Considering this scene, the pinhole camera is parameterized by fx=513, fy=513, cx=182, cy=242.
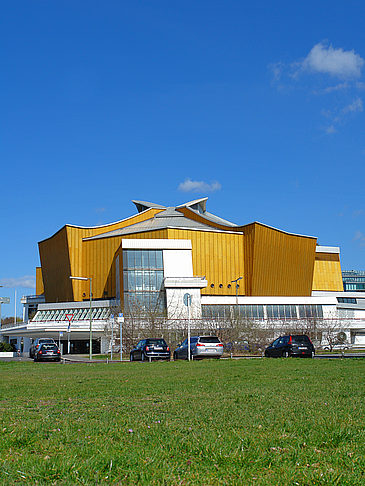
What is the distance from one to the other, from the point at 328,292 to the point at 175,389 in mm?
91529

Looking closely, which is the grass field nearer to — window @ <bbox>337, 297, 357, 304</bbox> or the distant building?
window @ <bbox>337, 297, 357, 304</bbox>

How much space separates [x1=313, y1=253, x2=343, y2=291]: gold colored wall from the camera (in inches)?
3899

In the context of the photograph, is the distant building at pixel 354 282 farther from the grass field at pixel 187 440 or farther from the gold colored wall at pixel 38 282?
the grass field at pixel 187 440

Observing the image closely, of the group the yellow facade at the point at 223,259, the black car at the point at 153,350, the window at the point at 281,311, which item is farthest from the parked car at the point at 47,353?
the window at the point at 281,311

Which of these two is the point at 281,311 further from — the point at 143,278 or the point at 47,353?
the point at 47,353

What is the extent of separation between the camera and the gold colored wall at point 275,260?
77500mm

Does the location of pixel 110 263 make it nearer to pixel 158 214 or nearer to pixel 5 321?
pixel 158 214

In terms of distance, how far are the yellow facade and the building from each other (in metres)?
0.15

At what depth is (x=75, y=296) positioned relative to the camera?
80.6m

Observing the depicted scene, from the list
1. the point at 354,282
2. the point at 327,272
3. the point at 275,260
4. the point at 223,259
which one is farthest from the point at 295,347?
the point at 354,282

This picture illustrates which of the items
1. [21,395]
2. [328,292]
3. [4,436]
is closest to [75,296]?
[328,292]

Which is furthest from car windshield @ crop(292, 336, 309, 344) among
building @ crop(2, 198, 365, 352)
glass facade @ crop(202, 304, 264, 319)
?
building @ crop(2, 198, 365, 352)

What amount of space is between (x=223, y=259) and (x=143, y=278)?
14357 millimetres

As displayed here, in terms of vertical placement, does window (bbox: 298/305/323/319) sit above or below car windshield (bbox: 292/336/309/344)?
above
